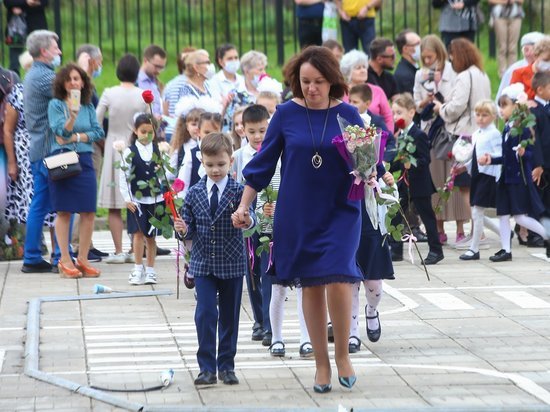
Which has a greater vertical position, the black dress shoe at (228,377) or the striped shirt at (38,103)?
the striped shirt at (38,103)

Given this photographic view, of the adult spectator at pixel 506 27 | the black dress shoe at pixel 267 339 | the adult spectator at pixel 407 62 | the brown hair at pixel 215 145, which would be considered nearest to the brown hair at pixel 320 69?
the brown hair at pixel 215 145

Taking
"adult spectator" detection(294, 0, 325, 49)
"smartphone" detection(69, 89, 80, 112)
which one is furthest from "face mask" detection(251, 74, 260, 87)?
"adult spectator" detection(294, 0, 325, 49)

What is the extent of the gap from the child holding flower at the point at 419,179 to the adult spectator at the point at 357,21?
4.96m

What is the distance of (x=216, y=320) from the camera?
8344 millimetres

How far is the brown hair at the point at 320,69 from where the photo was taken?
8062mm

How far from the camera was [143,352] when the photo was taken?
9430 mm

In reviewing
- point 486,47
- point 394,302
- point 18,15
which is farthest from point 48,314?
point 486,47

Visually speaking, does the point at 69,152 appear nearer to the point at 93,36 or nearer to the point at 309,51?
the point at 309,51

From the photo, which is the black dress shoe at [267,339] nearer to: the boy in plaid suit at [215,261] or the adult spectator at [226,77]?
the boy in plaid suit at [215,261]

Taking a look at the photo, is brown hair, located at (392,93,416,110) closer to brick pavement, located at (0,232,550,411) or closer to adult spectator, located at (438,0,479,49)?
brick pavement, located at (0,232,550,411)

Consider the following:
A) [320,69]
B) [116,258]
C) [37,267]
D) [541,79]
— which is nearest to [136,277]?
[37,267]

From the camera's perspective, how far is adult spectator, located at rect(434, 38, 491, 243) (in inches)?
590

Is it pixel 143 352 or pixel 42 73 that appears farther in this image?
pixel 42 73

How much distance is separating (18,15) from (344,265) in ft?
37.5
